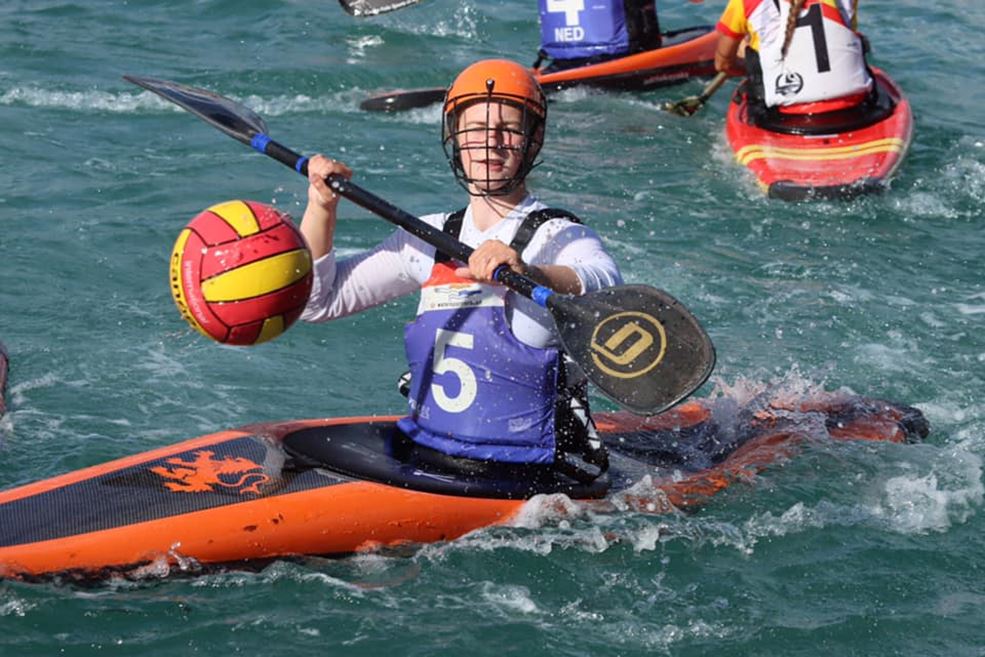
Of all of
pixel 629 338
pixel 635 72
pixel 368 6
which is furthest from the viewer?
pixel 368 6

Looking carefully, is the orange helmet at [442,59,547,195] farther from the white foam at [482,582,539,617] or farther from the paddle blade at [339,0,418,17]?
the paddle blade at [339,0,418,17]

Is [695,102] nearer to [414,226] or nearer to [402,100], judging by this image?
[402,100]

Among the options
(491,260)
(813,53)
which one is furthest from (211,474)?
(813,53)

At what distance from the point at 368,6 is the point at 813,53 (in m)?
3.63

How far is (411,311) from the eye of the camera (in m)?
7.53

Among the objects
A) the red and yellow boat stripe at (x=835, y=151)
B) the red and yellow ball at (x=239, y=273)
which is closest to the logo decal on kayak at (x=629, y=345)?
the red and yellow ball at (x=239, y=273)

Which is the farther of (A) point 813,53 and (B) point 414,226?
(A) point 813,53

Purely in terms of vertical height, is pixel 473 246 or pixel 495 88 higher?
pixel 495 88

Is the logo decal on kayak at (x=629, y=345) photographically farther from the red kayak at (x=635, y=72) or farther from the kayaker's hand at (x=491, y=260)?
the red kayak at (x=635, y=72)

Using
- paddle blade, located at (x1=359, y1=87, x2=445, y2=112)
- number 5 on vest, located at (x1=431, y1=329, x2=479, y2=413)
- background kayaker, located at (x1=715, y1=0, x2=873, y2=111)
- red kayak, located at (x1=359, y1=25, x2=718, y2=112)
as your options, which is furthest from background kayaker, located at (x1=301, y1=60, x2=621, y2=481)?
red kayak, located at (x1=359, y1=25, x2=718, y2=112)

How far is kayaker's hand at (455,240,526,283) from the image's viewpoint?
14.0ft

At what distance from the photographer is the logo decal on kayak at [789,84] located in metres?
9.69

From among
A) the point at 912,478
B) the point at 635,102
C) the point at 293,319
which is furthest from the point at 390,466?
the point at 635,102

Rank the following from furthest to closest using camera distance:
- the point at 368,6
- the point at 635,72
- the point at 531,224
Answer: the point at 368,6, the point at 635,72, the point at 531,224
